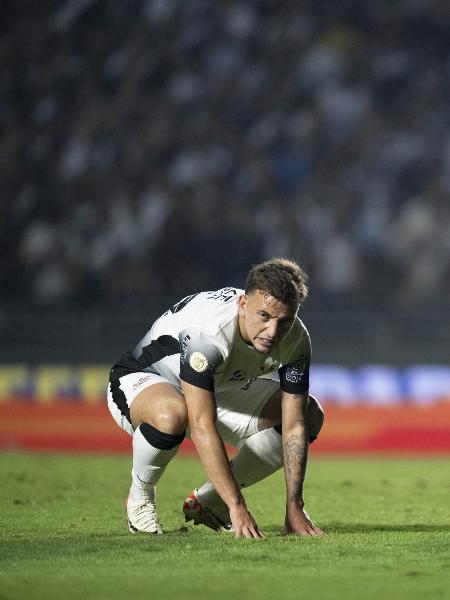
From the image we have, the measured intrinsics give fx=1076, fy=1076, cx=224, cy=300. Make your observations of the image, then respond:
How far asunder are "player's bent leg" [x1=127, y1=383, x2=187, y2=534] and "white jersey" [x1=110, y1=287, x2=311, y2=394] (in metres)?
0.13

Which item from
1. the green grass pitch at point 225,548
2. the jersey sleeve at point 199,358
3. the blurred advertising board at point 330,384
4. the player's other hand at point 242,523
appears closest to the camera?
the green grass pitch at point 225,548

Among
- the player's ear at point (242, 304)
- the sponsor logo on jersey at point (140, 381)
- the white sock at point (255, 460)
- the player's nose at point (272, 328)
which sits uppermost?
the player's ear at point (242, 304)

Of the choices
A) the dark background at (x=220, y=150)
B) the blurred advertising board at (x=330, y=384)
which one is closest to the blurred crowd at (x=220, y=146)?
the dark background at (x=220, y=150)

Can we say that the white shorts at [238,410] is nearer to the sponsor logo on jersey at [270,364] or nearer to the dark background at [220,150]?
the sponsor logo on jersey at [270,364]

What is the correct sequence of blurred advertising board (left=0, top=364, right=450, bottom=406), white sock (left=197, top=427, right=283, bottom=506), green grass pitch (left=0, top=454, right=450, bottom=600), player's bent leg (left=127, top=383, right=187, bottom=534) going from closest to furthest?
green grass pitch (left=0, top=454, right=450, bottom=600) → player's bent leg (left=127, top=383, right=187, bottom=534) → white sock (left=197, top=427, right=283, bottom=506) → blurred advertising board (left=0, top=364, right=450, bottom=406)

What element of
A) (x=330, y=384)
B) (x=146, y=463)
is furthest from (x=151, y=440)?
(x=330, y=384)

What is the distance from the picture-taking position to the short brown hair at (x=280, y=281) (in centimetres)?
432

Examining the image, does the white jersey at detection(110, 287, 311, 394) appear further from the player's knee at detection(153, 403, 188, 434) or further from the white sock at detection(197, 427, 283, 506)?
the white sock at detection(197, 427, 283, 506)

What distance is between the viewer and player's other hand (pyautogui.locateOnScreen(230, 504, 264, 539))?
14.1 ft

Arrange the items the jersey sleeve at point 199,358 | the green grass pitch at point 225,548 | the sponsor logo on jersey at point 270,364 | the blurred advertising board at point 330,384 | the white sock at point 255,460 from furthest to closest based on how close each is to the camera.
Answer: the blurred advertising board at point 330,384, the white sock at point 255,460, the sponsor logo on jersey at point 270,364, the jersey sleeve at point 199,358, the green grass pitch at point 225,548

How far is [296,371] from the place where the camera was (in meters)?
4.79

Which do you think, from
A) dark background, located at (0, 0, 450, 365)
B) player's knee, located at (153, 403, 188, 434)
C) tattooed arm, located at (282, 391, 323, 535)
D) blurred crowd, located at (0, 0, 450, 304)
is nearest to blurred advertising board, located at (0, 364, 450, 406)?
dark background, located at (0, 0, 450, 365)

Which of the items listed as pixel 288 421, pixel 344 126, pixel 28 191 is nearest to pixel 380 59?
pixel 344 126

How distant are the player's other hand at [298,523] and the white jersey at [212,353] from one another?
529 mm
